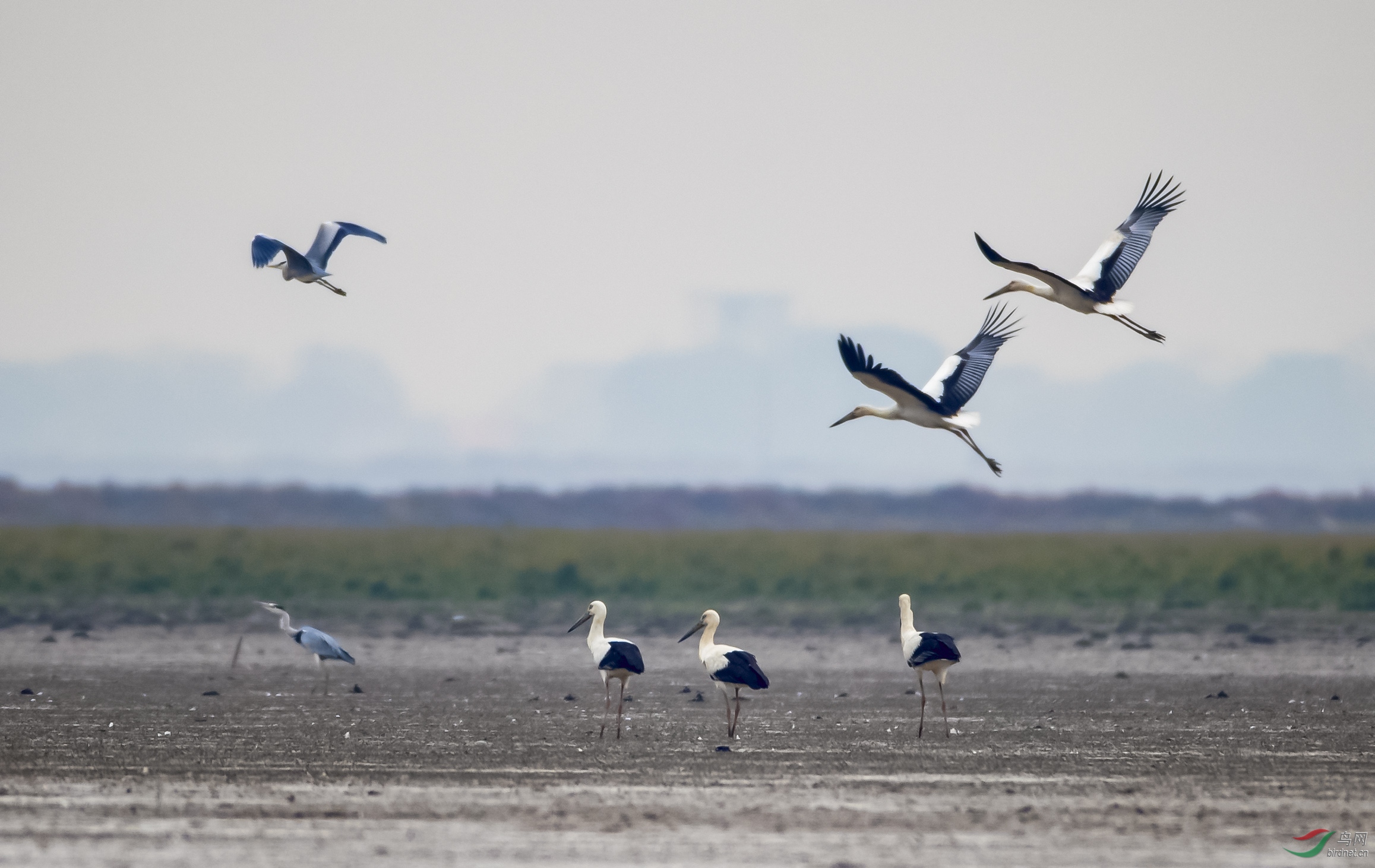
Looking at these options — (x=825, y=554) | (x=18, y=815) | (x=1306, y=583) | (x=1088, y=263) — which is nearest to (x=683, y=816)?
(x=18, y=815)

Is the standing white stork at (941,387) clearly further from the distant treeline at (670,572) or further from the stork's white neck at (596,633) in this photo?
the distant treeline at (670,572)

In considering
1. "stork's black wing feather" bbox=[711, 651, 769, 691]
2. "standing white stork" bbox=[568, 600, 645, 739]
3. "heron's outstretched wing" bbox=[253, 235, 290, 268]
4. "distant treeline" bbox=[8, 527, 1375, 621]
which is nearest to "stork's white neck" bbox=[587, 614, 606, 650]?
"standing white stork" bbox=[568, 600, 645, 739]

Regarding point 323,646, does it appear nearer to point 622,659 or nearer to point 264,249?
point 622,659

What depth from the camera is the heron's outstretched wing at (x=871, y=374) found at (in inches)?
591

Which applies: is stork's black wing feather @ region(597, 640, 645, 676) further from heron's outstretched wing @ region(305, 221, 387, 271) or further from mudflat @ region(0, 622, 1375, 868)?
heron's outstretched wing @ region(305, 221, 387, 271)

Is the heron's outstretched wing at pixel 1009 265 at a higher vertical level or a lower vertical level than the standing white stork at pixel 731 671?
higher

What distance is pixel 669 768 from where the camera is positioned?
1633 centimetres

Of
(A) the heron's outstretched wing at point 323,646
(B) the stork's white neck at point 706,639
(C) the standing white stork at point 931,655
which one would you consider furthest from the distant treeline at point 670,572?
(C) the standing white stork at point 931,655

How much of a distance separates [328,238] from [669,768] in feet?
23.9

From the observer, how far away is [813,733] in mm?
18984

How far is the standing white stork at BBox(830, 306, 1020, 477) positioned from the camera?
15078 mm

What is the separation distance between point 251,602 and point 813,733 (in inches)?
955

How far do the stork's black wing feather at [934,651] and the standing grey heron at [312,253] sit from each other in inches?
289

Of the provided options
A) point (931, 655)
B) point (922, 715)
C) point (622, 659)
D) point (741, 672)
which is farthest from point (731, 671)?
point (931, 655)
